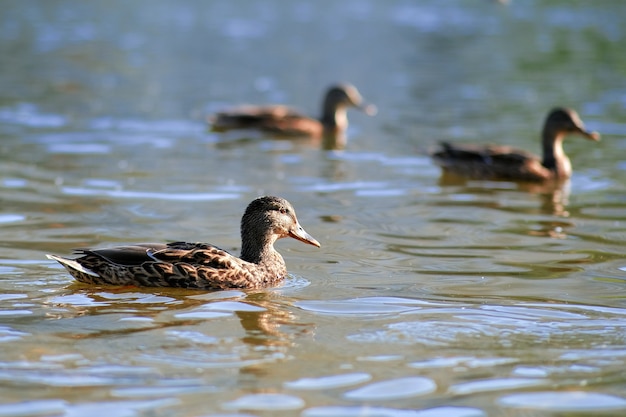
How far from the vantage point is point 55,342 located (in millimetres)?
7008

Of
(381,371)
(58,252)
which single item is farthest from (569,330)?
(58,252)

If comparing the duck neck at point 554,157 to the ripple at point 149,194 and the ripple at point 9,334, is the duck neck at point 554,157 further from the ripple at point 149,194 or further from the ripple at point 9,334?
the ripple at point 9,334

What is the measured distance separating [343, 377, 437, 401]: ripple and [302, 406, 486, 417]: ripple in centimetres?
16

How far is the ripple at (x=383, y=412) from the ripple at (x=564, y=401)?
26cm

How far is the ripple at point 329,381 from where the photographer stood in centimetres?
627

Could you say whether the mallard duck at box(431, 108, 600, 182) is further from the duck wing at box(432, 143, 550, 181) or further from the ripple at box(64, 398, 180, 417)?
the ripple at box(64, 398, 180, 417)

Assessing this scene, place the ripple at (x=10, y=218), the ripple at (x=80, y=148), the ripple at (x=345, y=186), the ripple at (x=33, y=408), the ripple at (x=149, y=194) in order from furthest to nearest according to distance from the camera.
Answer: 1. the ripple at (x=80, y=148)
2. the ripple at (x=345, y=186)
3. the ripple at (x=149, y=194)
4. the ripple at (x=10, y=218)
5. the ripple at (x=33, y=408)

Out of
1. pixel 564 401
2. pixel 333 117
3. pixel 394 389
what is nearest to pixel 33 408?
pixel 394 389

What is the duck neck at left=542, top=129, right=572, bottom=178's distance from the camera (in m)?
14.6

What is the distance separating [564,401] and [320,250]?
14.7 feet

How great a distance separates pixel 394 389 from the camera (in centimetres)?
622

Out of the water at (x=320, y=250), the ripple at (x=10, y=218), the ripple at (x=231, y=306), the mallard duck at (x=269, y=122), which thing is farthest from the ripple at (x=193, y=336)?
the mallard duck at (x=269, y=122)

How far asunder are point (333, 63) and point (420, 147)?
533 inches

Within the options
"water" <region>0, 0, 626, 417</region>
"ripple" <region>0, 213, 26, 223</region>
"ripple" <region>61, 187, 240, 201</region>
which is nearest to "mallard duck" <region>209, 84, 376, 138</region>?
"water" <region>0, 0, 626, 417</region>
